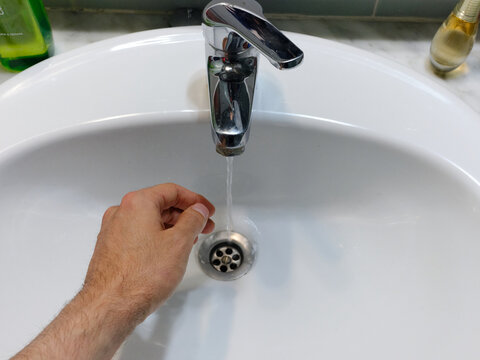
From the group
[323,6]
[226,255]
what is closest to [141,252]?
[226,255]

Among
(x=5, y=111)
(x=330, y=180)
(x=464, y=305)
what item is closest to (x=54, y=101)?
(x=5, y=111)

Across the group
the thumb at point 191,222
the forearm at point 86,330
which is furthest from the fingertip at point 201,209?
the forearm at point 86,330

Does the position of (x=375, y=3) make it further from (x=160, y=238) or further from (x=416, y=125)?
(x=160, y=238)

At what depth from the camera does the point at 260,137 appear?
42 centimetres

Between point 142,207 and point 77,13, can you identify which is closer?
point 142,207

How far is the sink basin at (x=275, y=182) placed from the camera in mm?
387

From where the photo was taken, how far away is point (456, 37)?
16.5 inches

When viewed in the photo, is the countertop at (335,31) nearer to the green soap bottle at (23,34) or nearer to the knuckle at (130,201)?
the green soap bottle at (23,34)

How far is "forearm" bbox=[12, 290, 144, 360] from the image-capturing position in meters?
0.31

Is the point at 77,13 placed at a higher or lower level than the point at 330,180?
higher

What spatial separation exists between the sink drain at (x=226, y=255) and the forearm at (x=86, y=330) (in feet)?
0.44

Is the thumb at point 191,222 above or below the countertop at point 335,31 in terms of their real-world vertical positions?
below

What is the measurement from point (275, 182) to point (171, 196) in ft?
0.42

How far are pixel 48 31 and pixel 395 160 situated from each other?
0.38 meters
